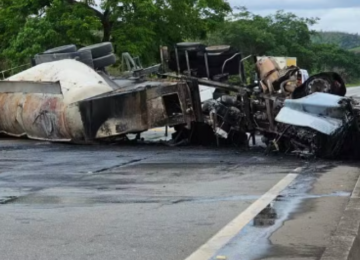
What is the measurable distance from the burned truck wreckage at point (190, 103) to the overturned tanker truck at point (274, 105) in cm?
2

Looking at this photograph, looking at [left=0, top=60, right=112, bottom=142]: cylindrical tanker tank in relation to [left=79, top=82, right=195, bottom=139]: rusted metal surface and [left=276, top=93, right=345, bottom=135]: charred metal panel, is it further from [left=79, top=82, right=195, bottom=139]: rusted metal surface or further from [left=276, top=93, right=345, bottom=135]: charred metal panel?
[left=276, top=93, right=345, bottom=135]: charred metal panel

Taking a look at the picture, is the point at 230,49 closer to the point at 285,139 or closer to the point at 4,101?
the point at 285,139

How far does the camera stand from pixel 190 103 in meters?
15.9

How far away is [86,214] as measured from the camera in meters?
7.53

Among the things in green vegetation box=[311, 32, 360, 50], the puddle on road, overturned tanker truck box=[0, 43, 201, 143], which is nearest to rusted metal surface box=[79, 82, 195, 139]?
overturned tanker truck box=[0, 43, 201, 143]

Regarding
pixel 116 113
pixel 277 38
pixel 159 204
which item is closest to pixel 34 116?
pixel 116 113

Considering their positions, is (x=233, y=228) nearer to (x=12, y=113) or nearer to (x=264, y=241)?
(x=264, y=241)

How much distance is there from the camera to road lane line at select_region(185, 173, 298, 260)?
18.9 feet

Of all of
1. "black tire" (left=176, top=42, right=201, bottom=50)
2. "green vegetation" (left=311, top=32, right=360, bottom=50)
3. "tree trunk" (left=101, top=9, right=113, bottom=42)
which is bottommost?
"green vegetation" (left=311, top=32, right=360, bottom=50)

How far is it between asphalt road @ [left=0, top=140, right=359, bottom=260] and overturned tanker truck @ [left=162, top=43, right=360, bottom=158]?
49 cm

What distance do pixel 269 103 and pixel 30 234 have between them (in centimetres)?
861

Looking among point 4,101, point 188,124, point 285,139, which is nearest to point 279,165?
point 285,139

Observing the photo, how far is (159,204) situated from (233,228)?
164 centimetres

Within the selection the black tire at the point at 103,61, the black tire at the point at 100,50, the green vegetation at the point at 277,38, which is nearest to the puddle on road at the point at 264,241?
the black tire at the point at 103,61
